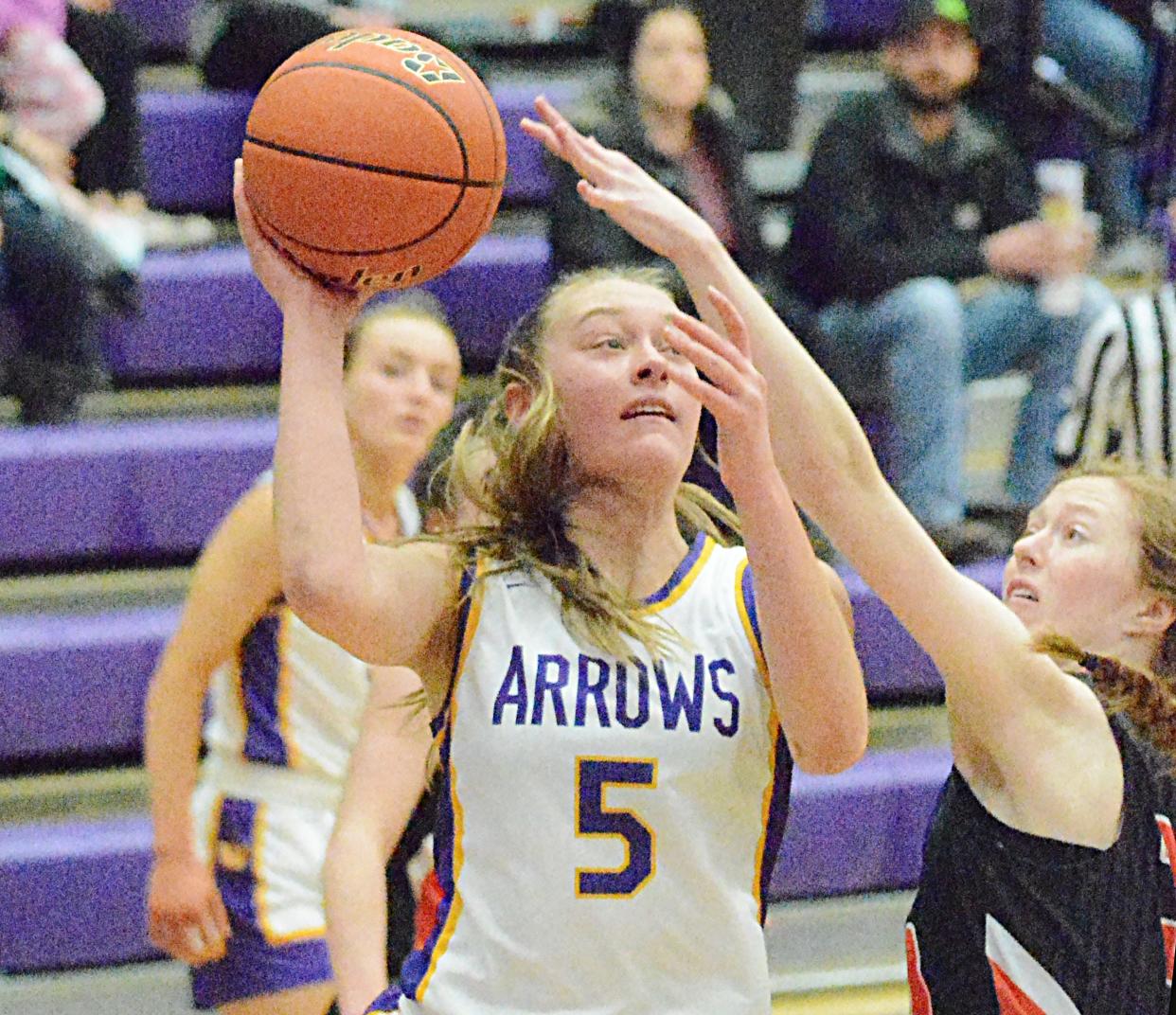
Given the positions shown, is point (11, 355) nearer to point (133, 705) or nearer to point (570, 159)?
point (133, 705)

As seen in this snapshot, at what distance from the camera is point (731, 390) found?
196cm

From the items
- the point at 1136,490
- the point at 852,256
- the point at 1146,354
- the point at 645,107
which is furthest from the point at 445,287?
the point at 1136,490

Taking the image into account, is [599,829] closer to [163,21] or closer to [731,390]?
[731,390]

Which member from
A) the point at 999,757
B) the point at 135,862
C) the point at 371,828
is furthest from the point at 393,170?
the point at 135,862

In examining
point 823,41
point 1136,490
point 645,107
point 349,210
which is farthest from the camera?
point 823,41

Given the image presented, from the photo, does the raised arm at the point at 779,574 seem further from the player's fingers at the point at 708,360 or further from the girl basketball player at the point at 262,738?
the girl basketball player at the point at 262,738

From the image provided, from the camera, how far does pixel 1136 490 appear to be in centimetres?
246

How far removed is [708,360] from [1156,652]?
84 centimetres

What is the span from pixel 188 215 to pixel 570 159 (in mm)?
3889

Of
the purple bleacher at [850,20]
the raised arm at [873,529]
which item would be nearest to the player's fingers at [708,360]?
the raised arm at [873,529]

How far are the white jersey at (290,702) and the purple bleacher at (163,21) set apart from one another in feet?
11.0

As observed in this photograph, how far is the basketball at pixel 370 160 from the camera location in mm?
2123

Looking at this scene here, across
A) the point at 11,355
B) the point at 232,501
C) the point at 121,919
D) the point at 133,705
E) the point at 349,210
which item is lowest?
the point at 121,919

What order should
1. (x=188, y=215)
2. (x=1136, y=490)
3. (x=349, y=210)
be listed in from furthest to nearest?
(x=188, y=215) → (x=1136, y=490) → (x=349, y=210)
